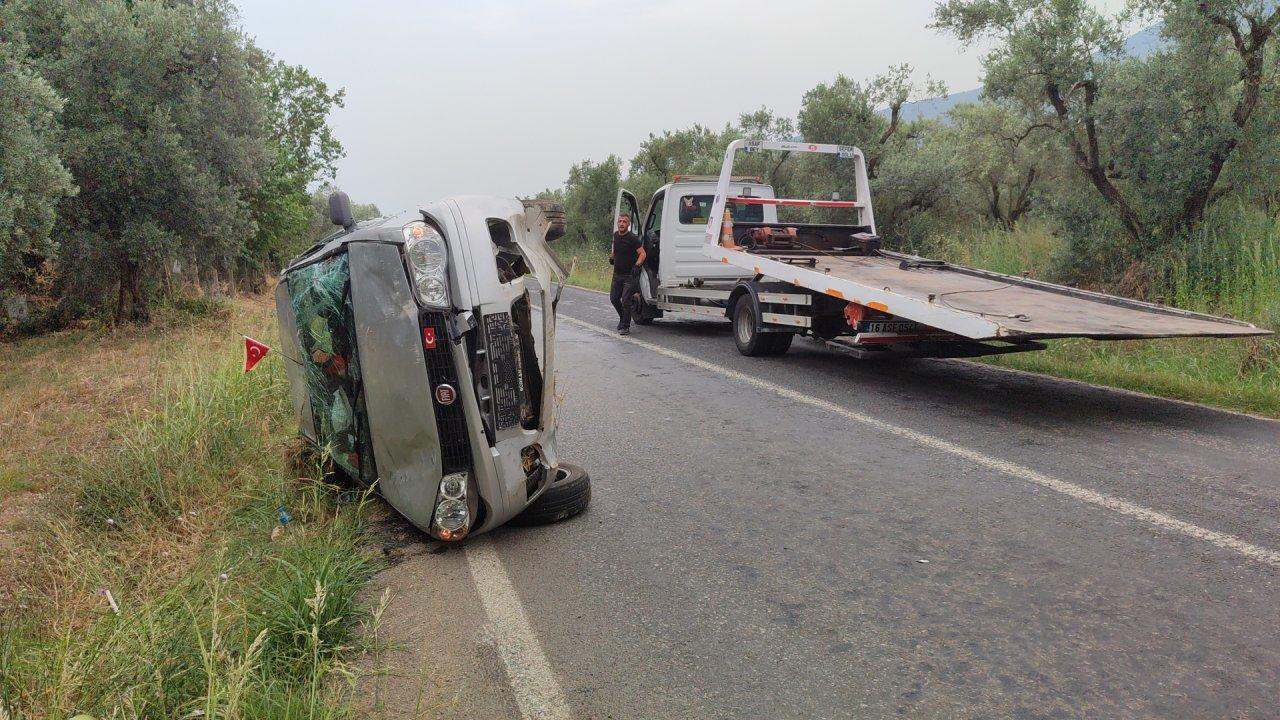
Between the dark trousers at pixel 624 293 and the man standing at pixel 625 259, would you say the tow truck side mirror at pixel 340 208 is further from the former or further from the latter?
the man standing at pixel 625 259

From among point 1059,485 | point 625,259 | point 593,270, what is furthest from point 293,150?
point 1059,485

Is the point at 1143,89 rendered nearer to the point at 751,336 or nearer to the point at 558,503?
the point at 751,336

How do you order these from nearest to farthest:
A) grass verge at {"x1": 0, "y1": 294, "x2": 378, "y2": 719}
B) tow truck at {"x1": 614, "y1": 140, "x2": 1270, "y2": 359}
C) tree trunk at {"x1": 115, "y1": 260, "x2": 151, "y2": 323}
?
grass verge at {"x1": 0, "y1": 294, "x2": 378, "y2": 719}, tow truck at {"x1": 614, "y1": 140, "x2": 1270, "y2": 359}, tree trunk at {"x1": 115, "y1": 260, "x2": 151, "y2": 323}

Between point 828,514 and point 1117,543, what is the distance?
1.37 m

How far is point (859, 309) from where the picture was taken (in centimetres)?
784

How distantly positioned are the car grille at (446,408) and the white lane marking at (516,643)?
52cm

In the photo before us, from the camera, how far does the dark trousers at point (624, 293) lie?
1314 cm

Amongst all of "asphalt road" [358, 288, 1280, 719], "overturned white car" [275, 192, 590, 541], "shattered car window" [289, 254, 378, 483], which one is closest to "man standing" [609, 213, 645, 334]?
"asphalt road" [358, 288, 1280, 719]

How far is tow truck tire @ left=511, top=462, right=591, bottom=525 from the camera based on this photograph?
14.5 ft

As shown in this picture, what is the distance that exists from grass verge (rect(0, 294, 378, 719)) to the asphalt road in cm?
35

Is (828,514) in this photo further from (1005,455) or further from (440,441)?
(440,441)

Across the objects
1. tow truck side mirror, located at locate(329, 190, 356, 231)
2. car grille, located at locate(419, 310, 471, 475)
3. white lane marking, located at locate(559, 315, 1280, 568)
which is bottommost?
white lane marking, located at locate(559, 315, 1280, 568)

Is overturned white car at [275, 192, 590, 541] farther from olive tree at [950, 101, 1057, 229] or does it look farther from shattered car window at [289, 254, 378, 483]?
olive tree at [950, 101, 1057, 229]

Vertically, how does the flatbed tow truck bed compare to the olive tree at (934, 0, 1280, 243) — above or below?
below
